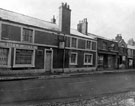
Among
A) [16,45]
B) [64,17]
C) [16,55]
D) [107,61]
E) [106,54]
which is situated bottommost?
[107,61]

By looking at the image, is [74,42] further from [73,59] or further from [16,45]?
[16,45]

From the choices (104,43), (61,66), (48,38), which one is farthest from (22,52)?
(104,43)

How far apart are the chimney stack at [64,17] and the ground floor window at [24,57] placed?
6.58 meters

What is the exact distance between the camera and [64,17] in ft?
72.3

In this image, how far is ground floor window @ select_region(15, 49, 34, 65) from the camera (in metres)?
16.0

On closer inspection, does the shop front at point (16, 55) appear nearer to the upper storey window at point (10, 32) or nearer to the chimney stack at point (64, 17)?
the upper storey window at point (10, 32)

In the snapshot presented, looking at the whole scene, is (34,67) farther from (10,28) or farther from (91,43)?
(91,43)

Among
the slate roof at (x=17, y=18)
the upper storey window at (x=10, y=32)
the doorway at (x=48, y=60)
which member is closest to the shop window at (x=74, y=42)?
the slate roof at (x=17, y=18)

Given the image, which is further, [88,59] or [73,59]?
[88,59]

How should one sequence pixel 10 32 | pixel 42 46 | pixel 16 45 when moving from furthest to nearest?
pixel 42 46 → pixel 16 45 → pixel 10 32

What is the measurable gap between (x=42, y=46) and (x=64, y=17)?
664 cm

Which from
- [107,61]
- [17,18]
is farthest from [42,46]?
[107,61]

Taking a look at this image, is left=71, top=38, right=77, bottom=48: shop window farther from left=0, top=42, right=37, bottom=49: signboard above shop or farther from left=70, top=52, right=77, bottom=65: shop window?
left=0, top=42, right=37, bottom=49: signboard above shop

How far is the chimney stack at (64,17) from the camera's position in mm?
21562
